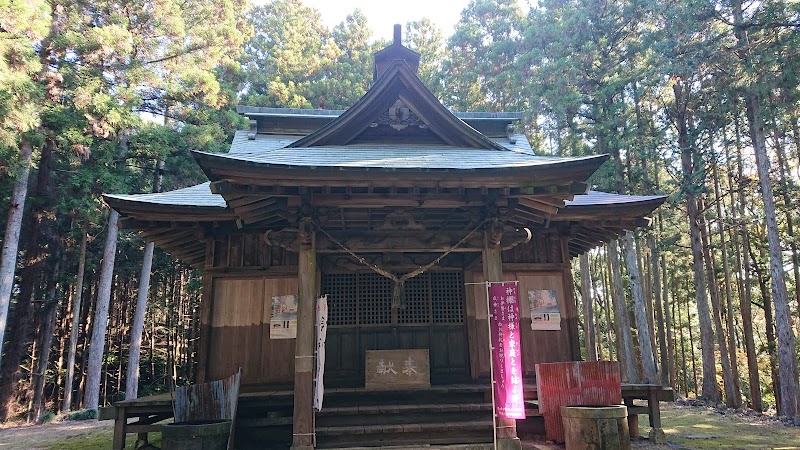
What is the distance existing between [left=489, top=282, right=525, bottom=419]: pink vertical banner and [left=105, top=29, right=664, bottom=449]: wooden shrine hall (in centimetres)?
34

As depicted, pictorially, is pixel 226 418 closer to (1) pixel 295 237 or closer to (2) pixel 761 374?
(1) pixel 295 237

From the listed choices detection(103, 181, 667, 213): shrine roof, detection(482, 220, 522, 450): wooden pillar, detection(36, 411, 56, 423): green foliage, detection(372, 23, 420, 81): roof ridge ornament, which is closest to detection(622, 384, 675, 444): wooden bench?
detection(482, 220, 522, 450): wooden pillar

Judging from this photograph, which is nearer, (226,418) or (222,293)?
(226,418)

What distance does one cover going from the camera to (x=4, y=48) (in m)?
12.3

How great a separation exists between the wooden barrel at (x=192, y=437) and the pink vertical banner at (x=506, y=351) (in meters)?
3.51

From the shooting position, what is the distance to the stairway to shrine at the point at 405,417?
6.79 metres

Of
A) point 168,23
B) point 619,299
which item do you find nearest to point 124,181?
point 168,23

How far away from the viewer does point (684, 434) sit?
32.3ft

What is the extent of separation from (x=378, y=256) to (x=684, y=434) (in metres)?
7.34

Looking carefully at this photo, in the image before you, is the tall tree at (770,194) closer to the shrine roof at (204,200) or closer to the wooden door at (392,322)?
the shrine roof at (204,200)

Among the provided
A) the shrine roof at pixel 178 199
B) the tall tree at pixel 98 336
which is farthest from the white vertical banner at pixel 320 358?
the tall tree at pixel 98 336

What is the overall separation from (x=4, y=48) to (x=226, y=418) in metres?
12.1

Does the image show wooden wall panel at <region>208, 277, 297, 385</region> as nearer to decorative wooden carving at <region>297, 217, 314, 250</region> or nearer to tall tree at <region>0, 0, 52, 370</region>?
decorative wooden carving at <region>297, 217, 314, 250</region>

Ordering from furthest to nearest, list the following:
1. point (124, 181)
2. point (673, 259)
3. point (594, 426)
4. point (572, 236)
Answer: point (673, 259), point (124, 181), point (572, 236), point (594, 426)
